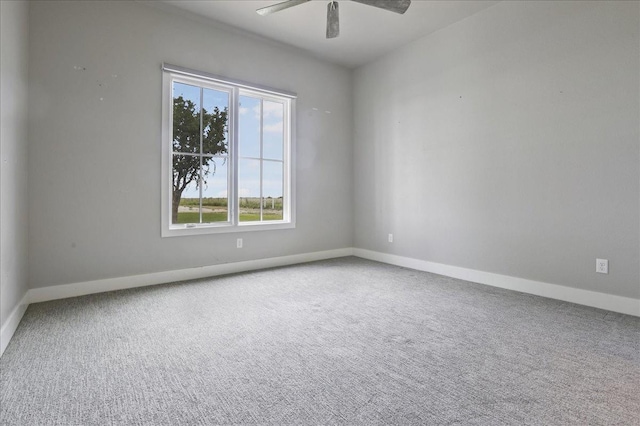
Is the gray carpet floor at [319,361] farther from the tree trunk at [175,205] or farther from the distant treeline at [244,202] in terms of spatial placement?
the distant treeline at [244,202]

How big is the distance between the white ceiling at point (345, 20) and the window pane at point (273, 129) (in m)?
0.83

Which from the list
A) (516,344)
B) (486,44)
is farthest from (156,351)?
(486,44)

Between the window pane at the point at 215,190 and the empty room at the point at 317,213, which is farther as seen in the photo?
the window pane at the point at 215,190

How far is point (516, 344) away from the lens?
6.63 ft

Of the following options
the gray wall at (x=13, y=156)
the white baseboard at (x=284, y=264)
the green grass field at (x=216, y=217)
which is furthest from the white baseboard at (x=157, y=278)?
the green grass field at (x=216, y=217)

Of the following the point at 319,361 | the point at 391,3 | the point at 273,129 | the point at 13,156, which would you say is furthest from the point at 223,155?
the point at 319,361

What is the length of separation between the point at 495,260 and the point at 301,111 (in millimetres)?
3032

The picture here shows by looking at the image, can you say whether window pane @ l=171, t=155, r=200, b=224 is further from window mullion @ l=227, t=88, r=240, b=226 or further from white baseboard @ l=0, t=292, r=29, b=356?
white baseboard @ l=0, t=292, r=29, b=356

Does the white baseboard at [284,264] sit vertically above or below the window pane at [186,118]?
below

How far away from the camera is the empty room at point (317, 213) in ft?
5.24

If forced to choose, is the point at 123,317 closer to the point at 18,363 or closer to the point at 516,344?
the point at 18,363

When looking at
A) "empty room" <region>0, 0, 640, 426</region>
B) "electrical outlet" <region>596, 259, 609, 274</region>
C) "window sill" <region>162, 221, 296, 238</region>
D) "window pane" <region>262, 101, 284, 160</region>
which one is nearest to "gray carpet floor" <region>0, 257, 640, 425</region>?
"empty room" <region>0, 0, 640, 426</region>

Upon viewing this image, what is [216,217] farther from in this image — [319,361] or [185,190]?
[319,361]

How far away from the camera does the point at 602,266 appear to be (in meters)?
2.70
